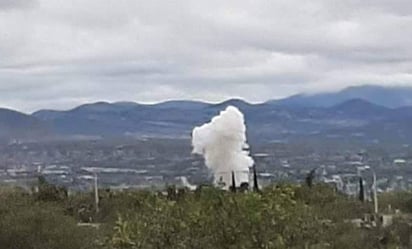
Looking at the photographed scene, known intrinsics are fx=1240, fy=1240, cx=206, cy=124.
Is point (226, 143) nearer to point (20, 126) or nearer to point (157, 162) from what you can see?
point (157, 162)

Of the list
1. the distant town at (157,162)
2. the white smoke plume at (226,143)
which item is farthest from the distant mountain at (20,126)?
the white smoke plume at (226,143)

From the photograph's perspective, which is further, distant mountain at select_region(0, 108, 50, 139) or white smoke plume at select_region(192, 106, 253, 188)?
distant mountain at select_region(0, 108, 50, 139)

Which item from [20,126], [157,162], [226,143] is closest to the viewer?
[226,143]

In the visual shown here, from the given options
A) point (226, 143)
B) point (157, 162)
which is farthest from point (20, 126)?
point (226, 143)

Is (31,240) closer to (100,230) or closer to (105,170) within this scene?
(100,230)

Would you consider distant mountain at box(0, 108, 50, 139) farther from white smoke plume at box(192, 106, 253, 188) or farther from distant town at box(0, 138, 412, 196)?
white smoke plume at box(192, 106, 253, 188)

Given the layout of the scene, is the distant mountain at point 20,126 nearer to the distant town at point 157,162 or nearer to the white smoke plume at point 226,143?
the distant town at point 157,162

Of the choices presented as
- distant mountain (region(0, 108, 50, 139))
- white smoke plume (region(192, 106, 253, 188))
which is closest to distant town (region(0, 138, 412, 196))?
white smoke plume (region(192, 106, 253, 188))

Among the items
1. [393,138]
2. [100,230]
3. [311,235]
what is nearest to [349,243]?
[100,230]

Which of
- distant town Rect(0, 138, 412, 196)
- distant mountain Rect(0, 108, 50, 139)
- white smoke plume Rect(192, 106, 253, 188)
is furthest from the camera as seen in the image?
distant mountain Rect(0, 108, 50, 139)
